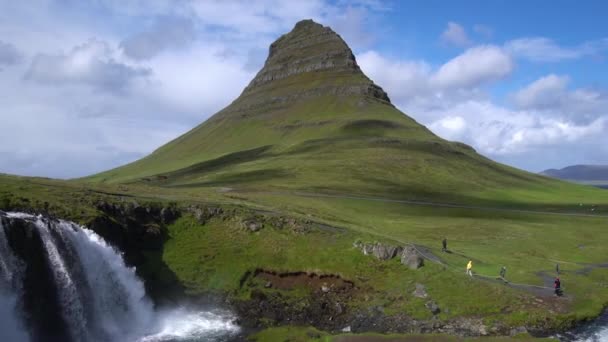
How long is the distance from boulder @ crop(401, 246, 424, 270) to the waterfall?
2381 cm

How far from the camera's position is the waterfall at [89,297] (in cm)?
4641

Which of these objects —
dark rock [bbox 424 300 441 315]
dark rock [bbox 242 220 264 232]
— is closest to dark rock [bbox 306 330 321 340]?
dark rock [bbox 424 300 441 315]

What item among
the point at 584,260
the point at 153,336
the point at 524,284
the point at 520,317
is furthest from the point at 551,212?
the point at 153,336

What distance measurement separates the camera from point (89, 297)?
5384cm

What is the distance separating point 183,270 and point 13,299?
24707 millimetres

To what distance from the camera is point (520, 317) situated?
5328 cm

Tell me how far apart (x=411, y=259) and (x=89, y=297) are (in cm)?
3910

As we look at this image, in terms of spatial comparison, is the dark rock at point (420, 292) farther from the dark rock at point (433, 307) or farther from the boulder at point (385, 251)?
the boulder at point (385, 251)

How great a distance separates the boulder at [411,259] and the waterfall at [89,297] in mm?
23809

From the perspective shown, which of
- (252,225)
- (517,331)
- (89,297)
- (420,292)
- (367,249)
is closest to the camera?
(517,331)

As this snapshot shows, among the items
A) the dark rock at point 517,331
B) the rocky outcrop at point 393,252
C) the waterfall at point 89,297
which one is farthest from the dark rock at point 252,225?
the dark rock at point 517,331

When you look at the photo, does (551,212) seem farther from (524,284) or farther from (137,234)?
(137,234)

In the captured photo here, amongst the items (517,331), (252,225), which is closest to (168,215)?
(252,225)

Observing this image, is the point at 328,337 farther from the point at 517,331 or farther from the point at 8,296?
the point at 8,296
